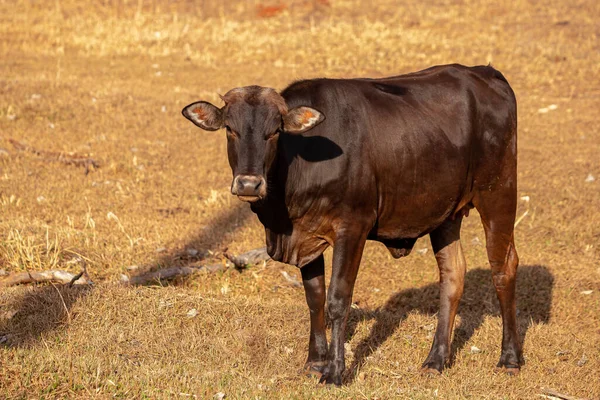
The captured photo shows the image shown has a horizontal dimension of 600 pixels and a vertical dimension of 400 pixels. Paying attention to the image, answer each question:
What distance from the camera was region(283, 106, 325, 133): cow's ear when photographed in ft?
18.4

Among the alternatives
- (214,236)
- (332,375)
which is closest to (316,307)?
(332,375)

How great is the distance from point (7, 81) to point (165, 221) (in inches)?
248

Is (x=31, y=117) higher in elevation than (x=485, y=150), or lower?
lower

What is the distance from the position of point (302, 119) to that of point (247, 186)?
2.11 ft

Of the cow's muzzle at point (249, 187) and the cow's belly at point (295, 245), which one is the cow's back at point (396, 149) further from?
the cow's muzzle at point (249, 187)

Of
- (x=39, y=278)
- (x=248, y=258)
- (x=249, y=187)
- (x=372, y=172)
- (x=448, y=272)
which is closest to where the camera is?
(x=249, y=187)

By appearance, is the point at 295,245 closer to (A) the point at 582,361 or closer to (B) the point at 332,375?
(B) the point at 332,375

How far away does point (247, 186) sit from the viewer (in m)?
5.31

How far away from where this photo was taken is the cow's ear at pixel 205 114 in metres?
5.80

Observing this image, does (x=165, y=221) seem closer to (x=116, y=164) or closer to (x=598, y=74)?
(x=116, y=164)

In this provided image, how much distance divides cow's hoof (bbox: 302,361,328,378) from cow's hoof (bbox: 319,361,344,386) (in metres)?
0.37

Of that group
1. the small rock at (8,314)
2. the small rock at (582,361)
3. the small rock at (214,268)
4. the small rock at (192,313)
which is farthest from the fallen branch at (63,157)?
the small rock at (582,361)

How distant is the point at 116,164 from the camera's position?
11586mm

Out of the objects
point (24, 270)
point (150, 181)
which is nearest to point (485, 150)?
point (24, 270)
